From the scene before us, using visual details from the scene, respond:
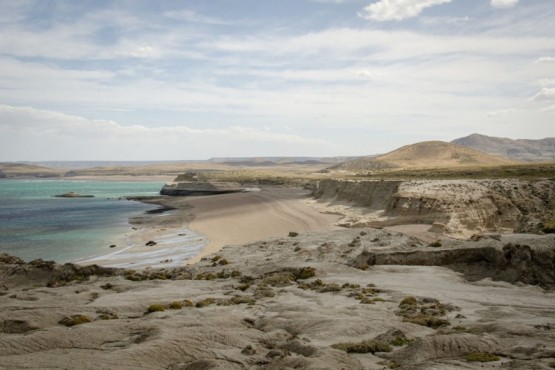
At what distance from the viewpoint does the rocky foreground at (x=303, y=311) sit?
12.3 metres

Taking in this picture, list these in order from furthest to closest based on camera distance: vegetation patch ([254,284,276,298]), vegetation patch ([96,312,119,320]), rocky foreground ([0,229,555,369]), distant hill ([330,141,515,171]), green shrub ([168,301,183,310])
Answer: distant hill ([330,141,515,171])
vegetation patch ([254,284,276,298])
green shrub ([168,301,183,310])
vegetation patch ([96,312,119,320])
rocky foreground ([0,229,555,369])

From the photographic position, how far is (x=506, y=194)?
148ft

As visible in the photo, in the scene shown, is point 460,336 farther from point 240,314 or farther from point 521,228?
point 521,228

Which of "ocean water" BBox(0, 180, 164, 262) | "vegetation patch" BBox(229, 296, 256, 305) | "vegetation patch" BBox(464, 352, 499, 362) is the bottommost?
"ocean water" BBox(0, 180, 164, 262)

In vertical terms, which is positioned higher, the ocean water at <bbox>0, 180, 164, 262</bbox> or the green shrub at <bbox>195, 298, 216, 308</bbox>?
the green shrub at <bbox>195, 298, 216, 308</bbox>

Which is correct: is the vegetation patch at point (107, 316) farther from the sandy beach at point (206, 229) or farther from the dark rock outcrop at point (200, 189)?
the dark rock outcrop at point (200, 189)

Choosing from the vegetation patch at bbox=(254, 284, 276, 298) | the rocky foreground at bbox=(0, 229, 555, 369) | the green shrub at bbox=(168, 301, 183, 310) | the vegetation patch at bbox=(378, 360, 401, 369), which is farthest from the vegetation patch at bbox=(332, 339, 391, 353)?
the vegetation patch at bbox=(254, 284, 276, 298)

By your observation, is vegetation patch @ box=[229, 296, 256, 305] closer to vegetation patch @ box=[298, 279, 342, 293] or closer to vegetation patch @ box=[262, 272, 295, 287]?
vegetation patch @ box=[298, 279, 342, 293]

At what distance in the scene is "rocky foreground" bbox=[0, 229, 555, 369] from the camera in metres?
12.3

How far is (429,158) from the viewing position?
165750mm

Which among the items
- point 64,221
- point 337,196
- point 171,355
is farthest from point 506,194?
point 64,221

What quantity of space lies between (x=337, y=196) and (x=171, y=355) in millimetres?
63539

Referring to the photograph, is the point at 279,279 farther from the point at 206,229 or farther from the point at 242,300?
the point at 206,229

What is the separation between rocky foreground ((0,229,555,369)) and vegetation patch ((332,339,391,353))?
0.04 metres
